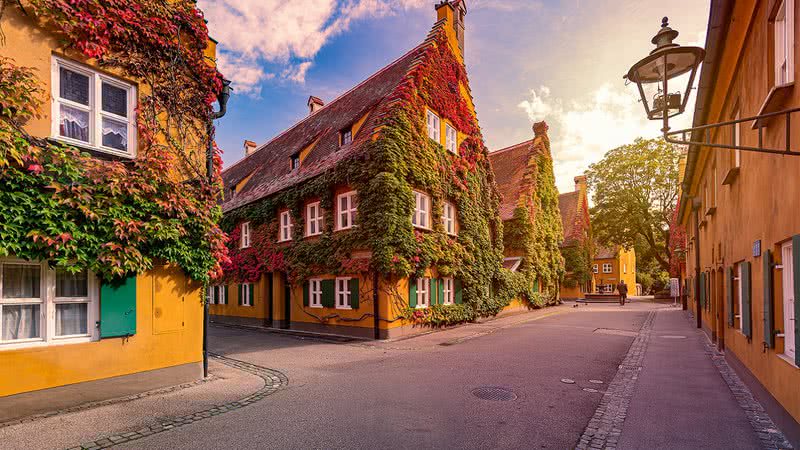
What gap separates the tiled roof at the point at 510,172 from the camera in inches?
1223

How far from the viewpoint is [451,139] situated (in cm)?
1975

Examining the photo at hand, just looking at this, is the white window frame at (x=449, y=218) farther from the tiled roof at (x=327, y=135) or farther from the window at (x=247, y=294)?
the window at (x=247, y=294)

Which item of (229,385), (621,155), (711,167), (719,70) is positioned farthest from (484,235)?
(621,155)

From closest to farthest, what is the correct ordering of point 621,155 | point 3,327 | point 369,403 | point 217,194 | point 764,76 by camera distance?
point 764,76 < point 3,327 < point 369,403 < point 217,194 < point 621,155

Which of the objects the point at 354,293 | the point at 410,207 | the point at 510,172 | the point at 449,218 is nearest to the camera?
the point at 410,207

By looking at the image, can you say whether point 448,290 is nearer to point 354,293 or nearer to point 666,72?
point 354,293

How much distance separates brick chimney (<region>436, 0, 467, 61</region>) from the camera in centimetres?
2005

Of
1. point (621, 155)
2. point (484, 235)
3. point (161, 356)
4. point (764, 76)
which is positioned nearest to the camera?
point (764, 76)

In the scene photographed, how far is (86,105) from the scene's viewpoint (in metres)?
7.62

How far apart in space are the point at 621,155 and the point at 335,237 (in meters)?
35.5

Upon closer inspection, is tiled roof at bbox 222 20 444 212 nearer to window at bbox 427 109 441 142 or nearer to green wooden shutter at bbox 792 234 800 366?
window at bbox 427 109 441 142

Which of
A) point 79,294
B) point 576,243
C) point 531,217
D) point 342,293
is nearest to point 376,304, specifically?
point 342,293

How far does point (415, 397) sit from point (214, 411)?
3.29 metres

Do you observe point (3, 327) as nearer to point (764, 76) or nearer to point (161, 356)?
point (161, 356)
